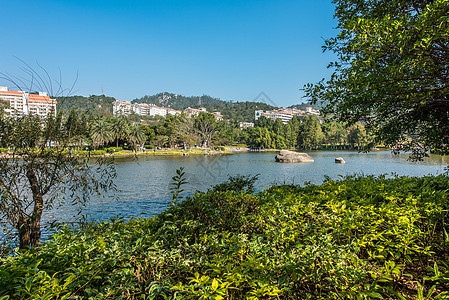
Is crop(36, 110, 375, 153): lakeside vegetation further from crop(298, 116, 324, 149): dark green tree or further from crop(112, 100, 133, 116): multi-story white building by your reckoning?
crop(112, 100, 133, 116): multi-story white building

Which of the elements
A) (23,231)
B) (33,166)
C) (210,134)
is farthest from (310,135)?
(23,231)

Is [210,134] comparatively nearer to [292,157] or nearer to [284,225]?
[292,157]

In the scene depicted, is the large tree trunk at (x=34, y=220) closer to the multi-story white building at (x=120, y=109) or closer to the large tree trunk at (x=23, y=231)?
the large tree trunk at (x=23, y=231)

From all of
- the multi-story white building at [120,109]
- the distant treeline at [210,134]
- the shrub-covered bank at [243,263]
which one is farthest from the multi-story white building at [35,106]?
the multi-story white building at [120,109]

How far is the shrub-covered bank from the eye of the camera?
152cm

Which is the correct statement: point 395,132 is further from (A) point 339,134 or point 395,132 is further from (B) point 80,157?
(A) point 339,134

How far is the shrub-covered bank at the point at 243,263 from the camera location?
152cm

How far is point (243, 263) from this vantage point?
164 centimetres

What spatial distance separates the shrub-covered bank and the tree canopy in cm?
233

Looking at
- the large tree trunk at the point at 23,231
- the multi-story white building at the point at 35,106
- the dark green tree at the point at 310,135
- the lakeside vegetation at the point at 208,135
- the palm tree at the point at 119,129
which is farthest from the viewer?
the dark green tree at the point at 310,135

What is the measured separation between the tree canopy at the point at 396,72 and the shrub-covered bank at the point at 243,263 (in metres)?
2.33

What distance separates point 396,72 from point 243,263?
4122mm

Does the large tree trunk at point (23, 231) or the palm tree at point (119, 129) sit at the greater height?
the palm tree at point (119, 129)

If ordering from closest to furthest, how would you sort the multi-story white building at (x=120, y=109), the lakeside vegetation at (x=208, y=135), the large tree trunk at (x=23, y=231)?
the large tree trunk at (x=23, y=231), the lakeside vegetation at (x=208, y=135), the multi-story white building at (x=120, y=109)
